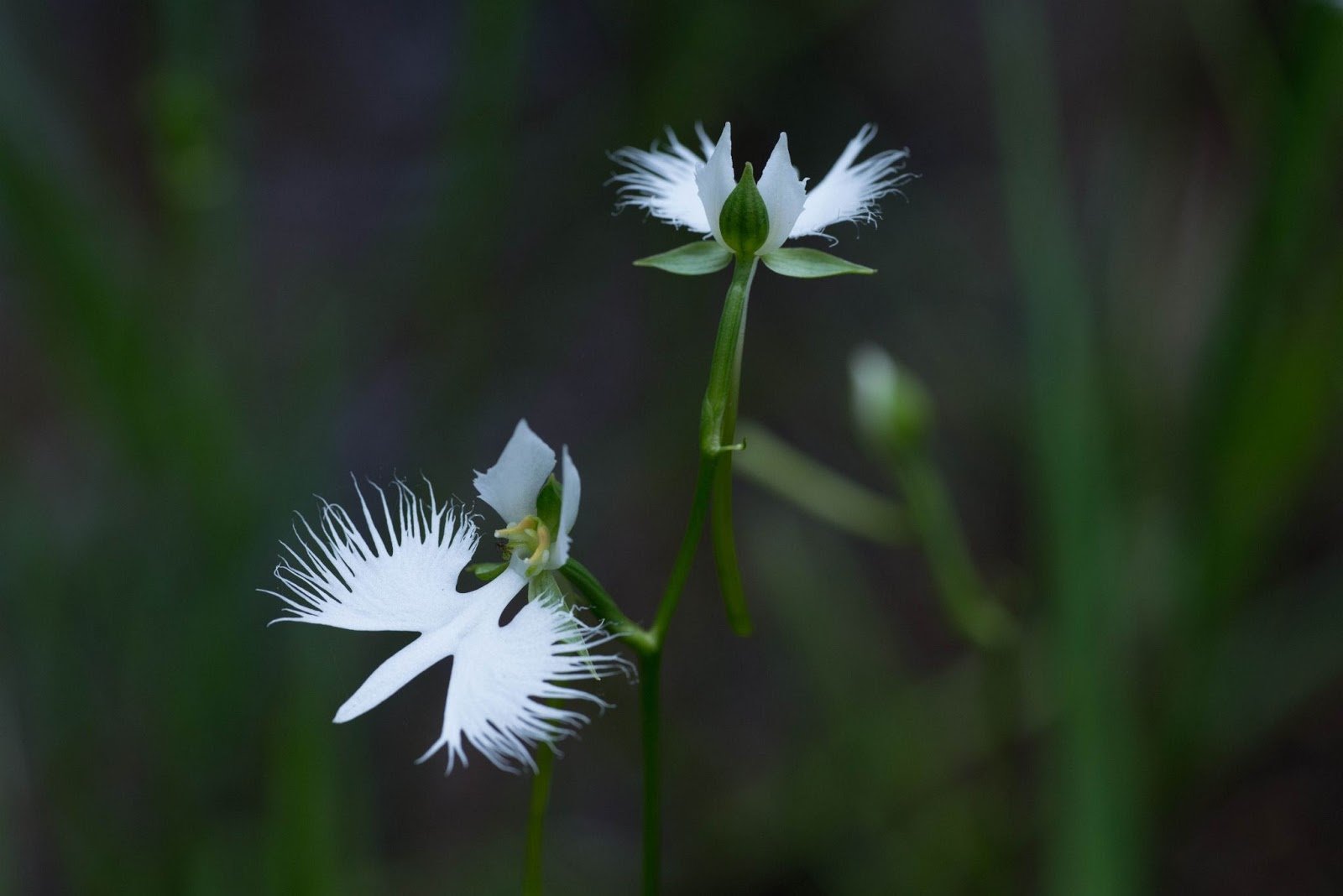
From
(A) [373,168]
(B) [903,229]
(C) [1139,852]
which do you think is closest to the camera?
(C) [1139,852]

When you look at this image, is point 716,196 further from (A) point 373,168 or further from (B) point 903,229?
(A) point 373,168

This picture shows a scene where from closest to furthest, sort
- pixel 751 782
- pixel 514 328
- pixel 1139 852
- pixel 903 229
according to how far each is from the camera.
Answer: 1. pixel 1139 852
2. pixel 751 782
3. pixel 514 328
4. pixel 903 229

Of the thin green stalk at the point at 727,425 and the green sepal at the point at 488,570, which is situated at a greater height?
the thin green stalk at the point at 727,425

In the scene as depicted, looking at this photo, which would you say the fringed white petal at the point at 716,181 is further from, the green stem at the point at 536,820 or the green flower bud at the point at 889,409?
the green flower bud at the point at 889,409

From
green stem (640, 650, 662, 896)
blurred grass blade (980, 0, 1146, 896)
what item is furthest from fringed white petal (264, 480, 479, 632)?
blurred grass blade (980, 0, 1146, 896)

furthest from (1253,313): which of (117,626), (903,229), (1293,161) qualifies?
(117,626)

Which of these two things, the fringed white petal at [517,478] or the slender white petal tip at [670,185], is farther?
the slender white petal tip at [670,185]

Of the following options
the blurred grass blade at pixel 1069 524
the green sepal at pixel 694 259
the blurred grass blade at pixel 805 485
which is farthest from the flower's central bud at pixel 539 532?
the blurred grass blade at pixel 1069 524

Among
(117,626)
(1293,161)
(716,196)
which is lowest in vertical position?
(117,626)
